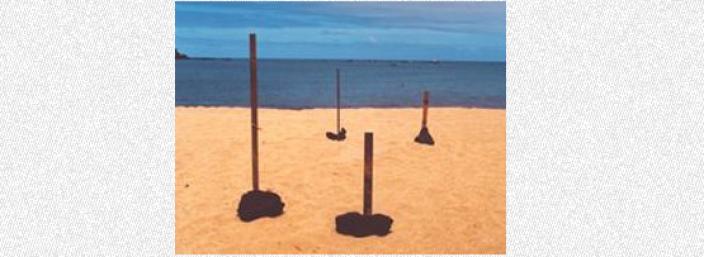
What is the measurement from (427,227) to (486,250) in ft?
2.64

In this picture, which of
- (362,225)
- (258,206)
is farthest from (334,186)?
(362,225)

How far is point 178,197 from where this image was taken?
24.2 feet

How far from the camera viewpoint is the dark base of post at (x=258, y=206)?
641 centimetres

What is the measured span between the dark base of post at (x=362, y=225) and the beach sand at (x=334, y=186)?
0.08 metres

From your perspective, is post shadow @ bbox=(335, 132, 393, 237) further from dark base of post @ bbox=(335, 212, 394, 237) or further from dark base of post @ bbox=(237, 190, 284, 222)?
dark base of post @ bbox=(237, 190, 284, 222)

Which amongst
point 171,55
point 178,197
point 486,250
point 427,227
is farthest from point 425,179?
point 171,55

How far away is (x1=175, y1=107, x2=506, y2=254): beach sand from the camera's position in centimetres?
593

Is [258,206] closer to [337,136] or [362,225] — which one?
[362,225]

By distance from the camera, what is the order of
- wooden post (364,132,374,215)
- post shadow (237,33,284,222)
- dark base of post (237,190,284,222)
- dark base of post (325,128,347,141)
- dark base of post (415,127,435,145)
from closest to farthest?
wooden post (364,132,374,215) → post shadow (237,33,284,222) → dark base of post (237,190,284,222) → dark base of post (415,127,435,145) → dark base of post (325,128,347,141)

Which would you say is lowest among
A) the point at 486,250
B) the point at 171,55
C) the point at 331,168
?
the point at 486,250

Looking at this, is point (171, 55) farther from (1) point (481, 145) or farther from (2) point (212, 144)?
(1) point (481, 145)

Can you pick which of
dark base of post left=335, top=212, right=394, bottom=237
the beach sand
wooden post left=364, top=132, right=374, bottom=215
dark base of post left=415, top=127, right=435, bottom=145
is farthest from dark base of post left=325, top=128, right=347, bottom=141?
wooden post left=364, top=132, right=374, bottom=215

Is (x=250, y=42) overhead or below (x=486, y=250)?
overhead

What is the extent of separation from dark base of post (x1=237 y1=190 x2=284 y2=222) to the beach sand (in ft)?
0.32
